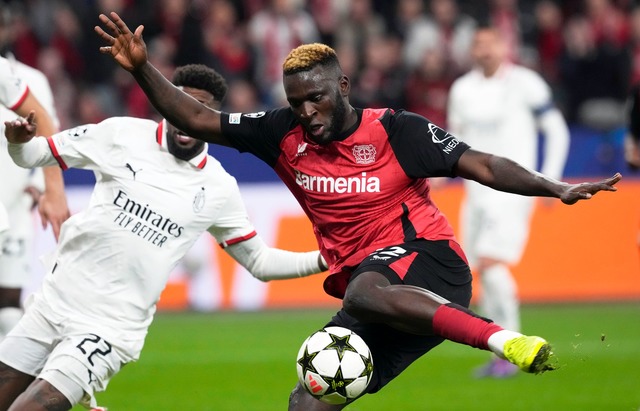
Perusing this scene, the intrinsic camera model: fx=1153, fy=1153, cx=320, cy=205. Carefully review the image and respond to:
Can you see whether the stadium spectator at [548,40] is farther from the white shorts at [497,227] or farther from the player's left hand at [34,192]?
the player's left hand at [34,192]

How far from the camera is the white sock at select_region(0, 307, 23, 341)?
7684 millimetres

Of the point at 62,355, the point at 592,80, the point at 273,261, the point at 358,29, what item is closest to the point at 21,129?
the point at 62,355

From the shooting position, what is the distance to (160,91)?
5.74m

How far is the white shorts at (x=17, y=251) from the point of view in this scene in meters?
7.83

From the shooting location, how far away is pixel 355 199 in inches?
227

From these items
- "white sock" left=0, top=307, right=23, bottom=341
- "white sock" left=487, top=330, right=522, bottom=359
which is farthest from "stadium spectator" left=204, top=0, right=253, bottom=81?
"white sock" left=487, top=330, right=522, bottom=359

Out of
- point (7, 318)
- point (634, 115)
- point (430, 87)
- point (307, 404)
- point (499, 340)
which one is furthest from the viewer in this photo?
point (430, 87)

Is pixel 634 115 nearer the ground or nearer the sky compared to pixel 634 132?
nearer the sky

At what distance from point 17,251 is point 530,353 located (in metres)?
4.32

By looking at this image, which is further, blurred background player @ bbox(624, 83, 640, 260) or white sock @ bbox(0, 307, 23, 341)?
blurred background player @ bbox(624, 83, 640, 260)

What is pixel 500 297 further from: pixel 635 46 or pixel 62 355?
pixel 635 46

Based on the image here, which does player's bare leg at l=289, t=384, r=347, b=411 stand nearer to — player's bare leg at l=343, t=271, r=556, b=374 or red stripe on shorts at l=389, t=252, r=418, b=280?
player's bare leg at l=343, t=271, r=556, b=374

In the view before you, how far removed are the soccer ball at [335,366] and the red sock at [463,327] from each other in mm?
526

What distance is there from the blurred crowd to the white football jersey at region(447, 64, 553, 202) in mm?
4444
